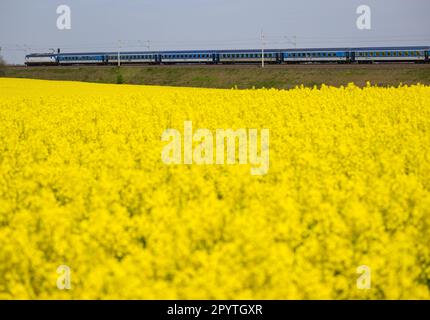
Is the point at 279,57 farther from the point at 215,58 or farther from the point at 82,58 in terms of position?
the point at 82,58

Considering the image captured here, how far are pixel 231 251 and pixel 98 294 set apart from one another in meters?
0.87

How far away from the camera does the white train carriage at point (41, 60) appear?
7062cm

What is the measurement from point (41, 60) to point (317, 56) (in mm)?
32005

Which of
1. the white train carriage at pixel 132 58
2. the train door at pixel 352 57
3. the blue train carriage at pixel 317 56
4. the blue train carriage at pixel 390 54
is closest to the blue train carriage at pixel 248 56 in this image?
the blue train carriage at pixel 317 56

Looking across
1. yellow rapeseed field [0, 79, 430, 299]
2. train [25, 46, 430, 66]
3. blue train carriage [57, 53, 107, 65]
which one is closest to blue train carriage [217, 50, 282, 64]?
train [25, 46, 430, 66]

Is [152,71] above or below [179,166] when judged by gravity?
above

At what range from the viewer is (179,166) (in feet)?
23.5

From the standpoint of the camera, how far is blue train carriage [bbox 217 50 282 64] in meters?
58.6

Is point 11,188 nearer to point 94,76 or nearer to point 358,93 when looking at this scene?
point 358,93

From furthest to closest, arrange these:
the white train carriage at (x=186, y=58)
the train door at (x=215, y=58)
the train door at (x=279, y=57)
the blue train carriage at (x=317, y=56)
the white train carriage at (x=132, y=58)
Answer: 1. the white train carriage at (x=132, y=58)
2. the white train carriage at (x=186, y=58)
3. the train door at (x=215, y=58)
4. the train door at (x=279, y=57)
5. the blue train carriage at (x=317, y=56)

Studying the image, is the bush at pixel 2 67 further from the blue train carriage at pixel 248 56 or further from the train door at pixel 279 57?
the train door at pixel 279 57

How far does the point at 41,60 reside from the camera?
2857 inches

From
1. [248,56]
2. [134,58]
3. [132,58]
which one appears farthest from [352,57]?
[132,58]
